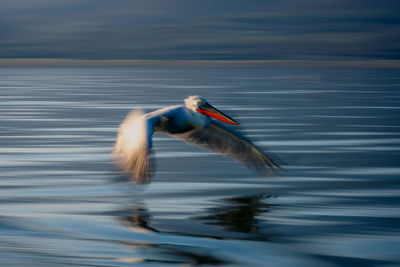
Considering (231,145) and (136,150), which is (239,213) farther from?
(231,145)

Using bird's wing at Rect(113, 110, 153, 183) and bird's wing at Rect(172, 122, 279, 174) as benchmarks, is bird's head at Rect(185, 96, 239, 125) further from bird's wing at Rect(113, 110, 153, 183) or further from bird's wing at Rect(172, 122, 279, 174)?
bird's wing at Rect(113, 110, 153, 183)

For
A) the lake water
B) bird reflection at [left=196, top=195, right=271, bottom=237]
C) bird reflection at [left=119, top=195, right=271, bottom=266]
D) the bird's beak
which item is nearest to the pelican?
the bird's beak

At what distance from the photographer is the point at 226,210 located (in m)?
10.2

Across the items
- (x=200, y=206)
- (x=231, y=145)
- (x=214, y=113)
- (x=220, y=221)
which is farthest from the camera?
(x=231, y=145)

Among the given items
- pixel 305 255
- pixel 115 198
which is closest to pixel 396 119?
pixel 115 198

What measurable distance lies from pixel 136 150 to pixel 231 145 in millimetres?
2430

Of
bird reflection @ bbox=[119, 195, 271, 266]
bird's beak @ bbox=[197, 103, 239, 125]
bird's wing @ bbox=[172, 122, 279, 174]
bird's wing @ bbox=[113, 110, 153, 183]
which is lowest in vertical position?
bird reflection @ bbox=[119, 195, 271, 266]

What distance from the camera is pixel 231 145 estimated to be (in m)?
12.1

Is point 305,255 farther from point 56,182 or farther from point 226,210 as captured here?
point 56,182

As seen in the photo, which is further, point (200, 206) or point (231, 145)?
point (231, 145)

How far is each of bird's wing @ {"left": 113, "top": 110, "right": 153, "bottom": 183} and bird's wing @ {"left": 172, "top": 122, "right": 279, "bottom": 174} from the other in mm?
1665

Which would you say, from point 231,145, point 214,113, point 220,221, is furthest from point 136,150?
point 231,145

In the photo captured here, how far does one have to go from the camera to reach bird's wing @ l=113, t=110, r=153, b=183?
32.6 feet

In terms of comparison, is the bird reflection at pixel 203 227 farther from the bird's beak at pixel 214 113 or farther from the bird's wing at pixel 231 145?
the bird's beak at pixel 214 113
